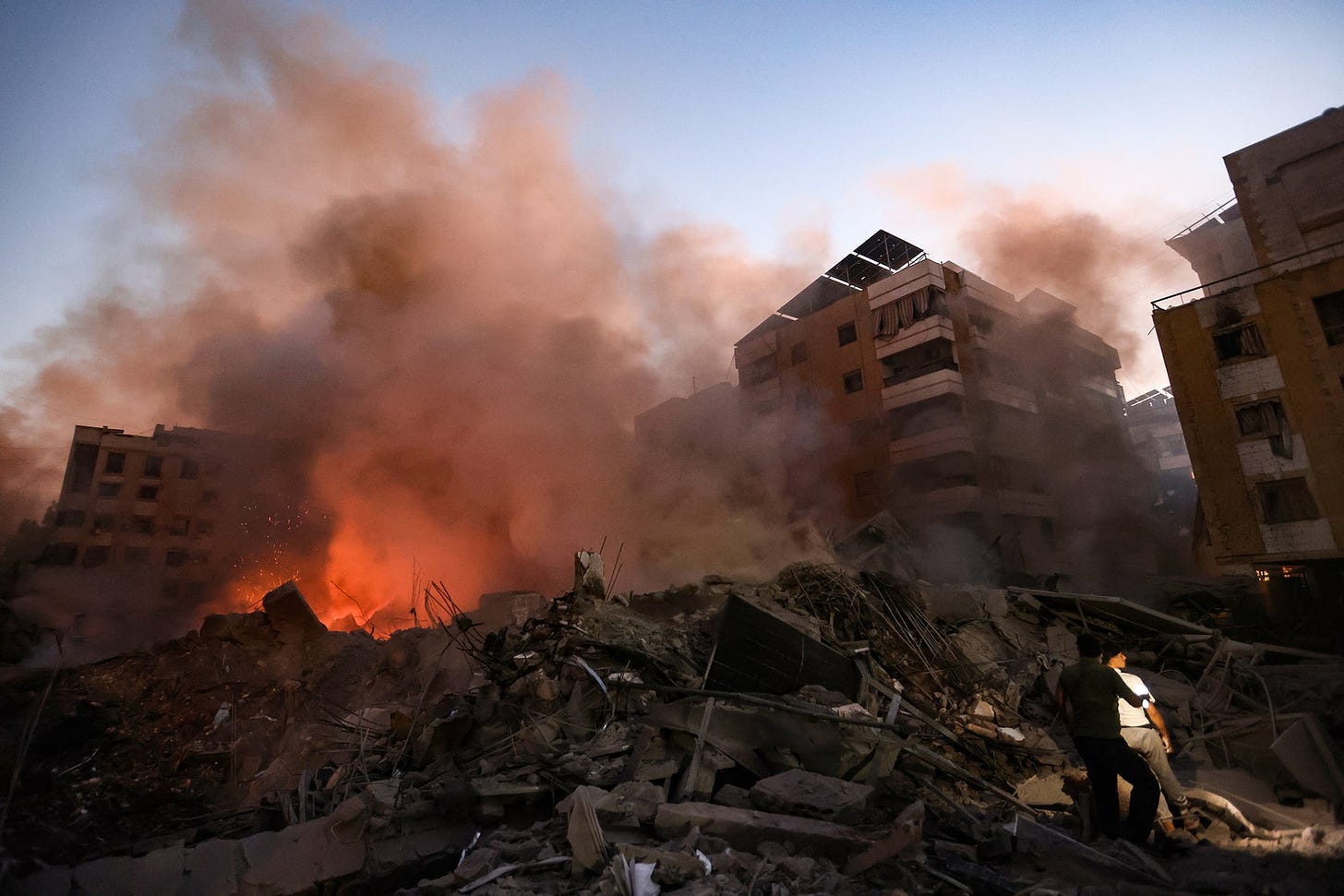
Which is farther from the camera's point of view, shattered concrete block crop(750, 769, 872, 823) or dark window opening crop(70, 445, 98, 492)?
dark window opening crop(70, 445, 98, 492)

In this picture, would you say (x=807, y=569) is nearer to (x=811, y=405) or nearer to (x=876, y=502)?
(x=876, y=502)

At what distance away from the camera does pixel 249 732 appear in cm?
1077

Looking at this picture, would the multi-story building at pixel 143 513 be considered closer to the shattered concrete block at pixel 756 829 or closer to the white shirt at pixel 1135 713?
the shattered concrete block at pixel 756 829

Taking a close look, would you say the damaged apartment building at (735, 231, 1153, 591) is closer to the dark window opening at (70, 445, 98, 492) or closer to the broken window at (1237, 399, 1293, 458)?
the broken window at (1237, 399, 1293, 458)

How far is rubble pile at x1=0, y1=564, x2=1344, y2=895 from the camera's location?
13.4 ft

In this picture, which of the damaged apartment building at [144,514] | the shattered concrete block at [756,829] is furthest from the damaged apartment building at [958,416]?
the damaged apartment building at [144,514]

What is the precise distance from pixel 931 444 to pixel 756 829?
23.8m

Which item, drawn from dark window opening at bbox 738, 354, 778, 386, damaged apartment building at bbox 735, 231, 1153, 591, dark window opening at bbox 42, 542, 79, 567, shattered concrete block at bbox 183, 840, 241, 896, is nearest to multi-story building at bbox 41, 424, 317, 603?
dark window opening at bbox 42, 542, 79, 567

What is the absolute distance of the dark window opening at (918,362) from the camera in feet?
87.5

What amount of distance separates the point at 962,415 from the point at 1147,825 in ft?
76.2

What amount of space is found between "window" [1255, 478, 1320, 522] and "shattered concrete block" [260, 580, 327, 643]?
76.4 feet

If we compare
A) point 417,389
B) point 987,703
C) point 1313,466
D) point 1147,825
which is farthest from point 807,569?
point 417,389

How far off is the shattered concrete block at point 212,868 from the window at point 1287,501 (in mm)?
22902

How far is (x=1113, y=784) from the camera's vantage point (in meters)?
4.55
